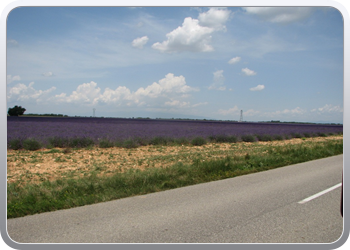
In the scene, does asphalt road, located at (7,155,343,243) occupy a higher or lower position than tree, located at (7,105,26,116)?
lower

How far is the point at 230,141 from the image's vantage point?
93.7 ft

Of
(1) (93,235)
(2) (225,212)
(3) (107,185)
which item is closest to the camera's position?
(1) (93,235)

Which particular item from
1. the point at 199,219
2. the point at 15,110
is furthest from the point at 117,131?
the point at 199,219

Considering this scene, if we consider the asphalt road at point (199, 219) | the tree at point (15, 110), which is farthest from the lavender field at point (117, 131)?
the asphalt road at point (199, 219)

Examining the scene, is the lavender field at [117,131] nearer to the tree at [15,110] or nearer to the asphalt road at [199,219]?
the tree at [15,110]

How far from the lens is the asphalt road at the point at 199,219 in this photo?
166 inches

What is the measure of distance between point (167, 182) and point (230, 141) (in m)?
21.2

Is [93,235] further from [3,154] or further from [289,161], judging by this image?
[289,161]

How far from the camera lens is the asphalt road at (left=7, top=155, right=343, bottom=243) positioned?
4.22 metres

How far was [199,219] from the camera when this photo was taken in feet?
16.4

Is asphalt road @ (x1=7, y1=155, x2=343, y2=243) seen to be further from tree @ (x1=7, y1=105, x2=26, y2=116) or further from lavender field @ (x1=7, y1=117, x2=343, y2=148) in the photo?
lavender field @ (x1=7, y1=117, x2=343, y2=148)

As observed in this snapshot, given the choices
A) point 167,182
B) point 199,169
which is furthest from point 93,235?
point 199,169

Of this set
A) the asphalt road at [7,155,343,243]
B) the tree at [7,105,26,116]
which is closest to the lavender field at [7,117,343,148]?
the tree at [7,105,26,116]

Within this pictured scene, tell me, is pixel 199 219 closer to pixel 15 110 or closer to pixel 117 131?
pixel 15 110
